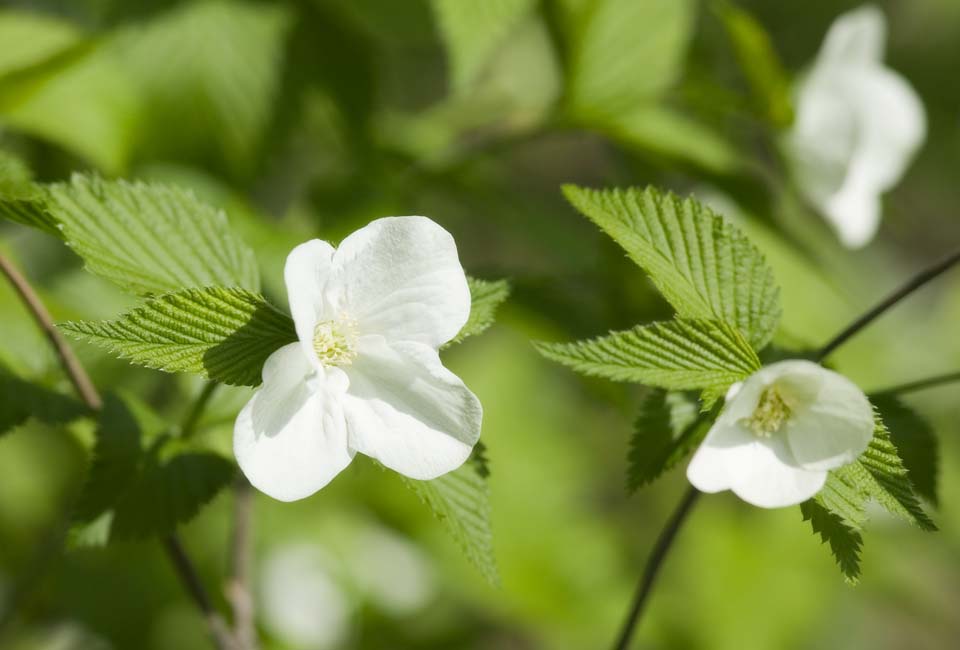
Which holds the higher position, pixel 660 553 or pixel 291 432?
pixel 291 432

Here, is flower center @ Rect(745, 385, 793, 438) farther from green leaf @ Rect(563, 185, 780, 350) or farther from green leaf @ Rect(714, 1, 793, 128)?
green leaf @ Rect(714, 1, 793, 128)

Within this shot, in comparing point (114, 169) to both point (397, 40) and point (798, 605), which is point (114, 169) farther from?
point (798, 605)

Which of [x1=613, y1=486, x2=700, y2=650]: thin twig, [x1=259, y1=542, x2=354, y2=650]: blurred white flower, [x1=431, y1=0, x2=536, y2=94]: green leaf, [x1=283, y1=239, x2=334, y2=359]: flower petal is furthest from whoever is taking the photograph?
[x1=259, y1=542, x2=354, y2=650]: blurred white flower

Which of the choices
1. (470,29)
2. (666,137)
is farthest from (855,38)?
(470,29)

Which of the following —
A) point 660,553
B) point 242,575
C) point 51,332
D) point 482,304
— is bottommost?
point 242,575

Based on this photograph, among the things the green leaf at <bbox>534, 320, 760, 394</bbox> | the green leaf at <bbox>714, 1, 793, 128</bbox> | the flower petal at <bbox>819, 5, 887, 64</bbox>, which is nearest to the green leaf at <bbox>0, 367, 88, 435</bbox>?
the green leaf at <bbox>534, 320, 760, 394</bbox>

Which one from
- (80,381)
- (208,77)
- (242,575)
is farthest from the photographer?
(208,77)

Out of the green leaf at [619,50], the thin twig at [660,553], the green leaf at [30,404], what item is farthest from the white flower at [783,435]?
the green leaf at [619,50]

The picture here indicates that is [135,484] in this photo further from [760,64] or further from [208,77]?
[760,64]
